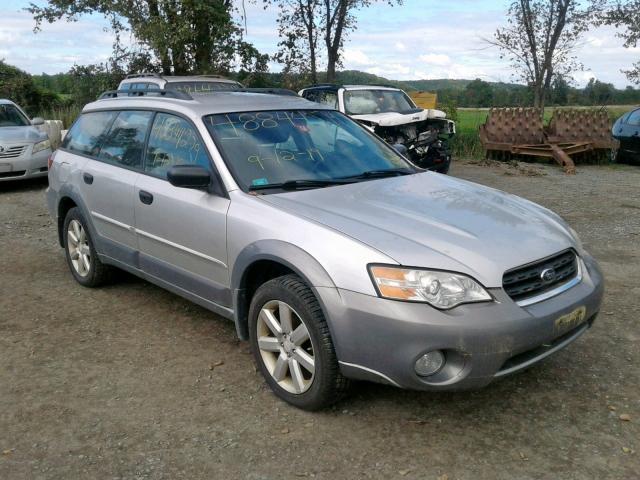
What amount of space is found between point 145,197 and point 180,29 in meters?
A: 13.9

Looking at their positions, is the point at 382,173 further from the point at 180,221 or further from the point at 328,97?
the point at 328,97

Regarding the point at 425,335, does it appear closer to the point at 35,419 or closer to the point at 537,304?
the point at 537,304

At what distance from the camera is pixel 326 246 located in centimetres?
318

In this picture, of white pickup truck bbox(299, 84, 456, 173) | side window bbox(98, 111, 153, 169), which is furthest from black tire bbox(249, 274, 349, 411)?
white pickup truck bbox(299, 84, 456, 173)

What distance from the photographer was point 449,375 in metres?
3.00

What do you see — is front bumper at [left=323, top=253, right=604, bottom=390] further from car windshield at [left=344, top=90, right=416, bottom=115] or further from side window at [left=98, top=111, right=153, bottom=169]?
car windshield at [left=344, top=90, right=416, bottom=115]

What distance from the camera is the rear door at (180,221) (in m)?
3.87

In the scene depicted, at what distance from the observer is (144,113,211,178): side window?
4.13 meters

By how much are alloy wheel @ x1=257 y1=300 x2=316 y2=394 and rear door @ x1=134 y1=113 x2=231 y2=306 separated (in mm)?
418

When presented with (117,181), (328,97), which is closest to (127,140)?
(117,181)

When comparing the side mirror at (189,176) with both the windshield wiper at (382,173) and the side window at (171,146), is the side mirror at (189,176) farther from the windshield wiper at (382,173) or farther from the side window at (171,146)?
the windshield wiper at (382,173)

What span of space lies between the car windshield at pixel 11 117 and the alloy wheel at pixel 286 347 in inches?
386

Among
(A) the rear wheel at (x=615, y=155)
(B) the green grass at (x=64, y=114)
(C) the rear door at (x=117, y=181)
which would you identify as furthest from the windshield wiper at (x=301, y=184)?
(B) the green grass at (x=64, y=114)

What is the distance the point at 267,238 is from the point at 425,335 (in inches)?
41.6
